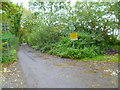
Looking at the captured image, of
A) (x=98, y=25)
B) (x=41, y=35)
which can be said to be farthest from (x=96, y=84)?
(x=41, y=35)

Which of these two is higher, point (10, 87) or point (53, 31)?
point (53, 31)

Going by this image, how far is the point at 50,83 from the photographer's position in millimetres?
1500

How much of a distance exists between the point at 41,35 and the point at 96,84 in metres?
3.79

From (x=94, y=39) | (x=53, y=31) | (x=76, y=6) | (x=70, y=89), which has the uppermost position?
(x=76, y=6)

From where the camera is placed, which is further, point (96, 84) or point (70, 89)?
point (96, 84)

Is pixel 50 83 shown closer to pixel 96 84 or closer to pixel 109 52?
pixel 96 84

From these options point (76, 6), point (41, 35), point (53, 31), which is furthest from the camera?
point (41, 35)

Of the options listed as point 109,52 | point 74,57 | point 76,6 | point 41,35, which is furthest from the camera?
point 41,35

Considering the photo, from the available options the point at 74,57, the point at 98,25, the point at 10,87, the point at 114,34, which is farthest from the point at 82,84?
the point at 114,34

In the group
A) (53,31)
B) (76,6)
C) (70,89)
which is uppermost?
(76,6)

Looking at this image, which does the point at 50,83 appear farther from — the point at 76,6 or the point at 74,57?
the point at 76,6

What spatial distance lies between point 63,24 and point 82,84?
3024mm

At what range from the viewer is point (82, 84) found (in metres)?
1.47

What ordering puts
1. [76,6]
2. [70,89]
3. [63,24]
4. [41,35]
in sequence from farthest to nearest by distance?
[41,35] < [63,24] < [76,6] < [70,89]
